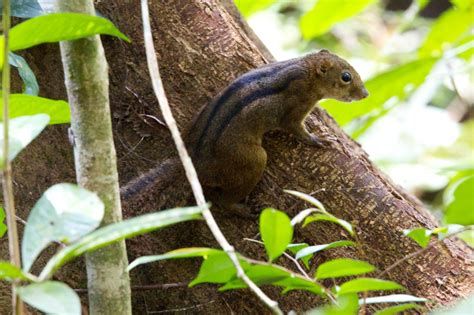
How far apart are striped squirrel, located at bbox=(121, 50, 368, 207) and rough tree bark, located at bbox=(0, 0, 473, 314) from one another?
0.05 metres

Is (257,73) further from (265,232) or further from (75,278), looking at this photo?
(265,232)

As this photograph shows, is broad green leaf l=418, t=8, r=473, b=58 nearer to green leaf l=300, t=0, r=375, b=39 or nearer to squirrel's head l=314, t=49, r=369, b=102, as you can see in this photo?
green leaf l=300, t=0, r=375, b=39

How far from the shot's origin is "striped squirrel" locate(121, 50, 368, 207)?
9.62 ft

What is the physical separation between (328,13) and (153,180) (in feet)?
3.70

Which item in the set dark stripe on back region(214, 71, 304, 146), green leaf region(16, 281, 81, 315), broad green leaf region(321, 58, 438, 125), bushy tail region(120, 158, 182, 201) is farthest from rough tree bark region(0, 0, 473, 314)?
green leaf region(16, 281, 81, 315)

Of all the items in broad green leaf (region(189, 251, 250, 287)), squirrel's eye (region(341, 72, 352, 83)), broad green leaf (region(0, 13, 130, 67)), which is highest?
squirrel's eye (region(341, 72, 352, 83))

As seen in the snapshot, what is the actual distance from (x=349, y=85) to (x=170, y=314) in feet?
6.35

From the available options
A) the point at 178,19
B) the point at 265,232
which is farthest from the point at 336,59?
the point at 265,232

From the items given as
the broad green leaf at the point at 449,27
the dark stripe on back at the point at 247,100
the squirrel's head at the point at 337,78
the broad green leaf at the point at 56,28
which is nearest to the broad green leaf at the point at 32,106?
the broad green leaf at the point at 56,28

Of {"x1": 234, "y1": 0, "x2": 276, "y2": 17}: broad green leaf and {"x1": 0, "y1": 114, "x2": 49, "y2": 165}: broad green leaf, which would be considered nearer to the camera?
{"x1": 0, "y1": 114, "x2": 49, "y2": 165}: broad green leaf

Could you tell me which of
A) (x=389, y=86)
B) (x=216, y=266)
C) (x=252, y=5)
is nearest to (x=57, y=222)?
(x=216, y=266)

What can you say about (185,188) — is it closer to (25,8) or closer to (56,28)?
(25,8)

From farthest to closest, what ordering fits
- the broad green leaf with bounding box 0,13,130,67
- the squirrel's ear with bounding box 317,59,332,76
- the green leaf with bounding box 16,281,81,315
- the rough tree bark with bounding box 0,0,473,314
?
the squirrel's ear with bounding box 317,59,332,76 < the rough tree bark with bounding box 0,0,473,314 < the broad green leaf with bounding box 0,13,130,67 < the green leaf with bounding box 16,281,81,315

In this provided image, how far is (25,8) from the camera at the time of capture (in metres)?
2.60
